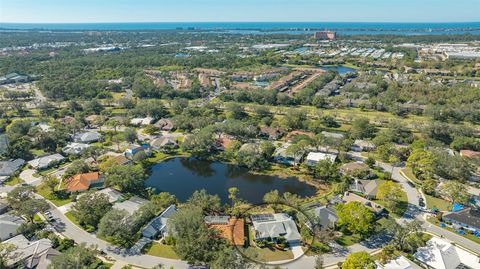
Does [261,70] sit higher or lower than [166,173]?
higher

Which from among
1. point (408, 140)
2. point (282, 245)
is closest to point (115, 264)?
point (282, 245)

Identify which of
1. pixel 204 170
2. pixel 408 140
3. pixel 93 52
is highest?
pixel 93 52


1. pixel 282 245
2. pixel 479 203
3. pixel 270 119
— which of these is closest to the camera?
pixel 282 245

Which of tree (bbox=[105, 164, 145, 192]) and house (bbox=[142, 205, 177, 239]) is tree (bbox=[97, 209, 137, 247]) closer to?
house (bbox=[142, 205, 177, 239])

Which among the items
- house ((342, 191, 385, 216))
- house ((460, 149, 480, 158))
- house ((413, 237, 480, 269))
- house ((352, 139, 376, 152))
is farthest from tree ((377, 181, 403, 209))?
house ((460, 149, 480, 158))

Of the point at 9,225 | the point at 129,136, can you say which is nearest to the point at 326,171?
the point at 129,136

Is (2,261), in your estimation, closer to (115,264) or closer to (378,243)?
(115,264)

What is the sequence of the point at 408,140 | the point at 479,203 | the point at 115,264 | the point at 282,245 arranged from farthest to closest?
the point at 408,140
the point at 479,203
the point at 282,245
the point at 115,264
